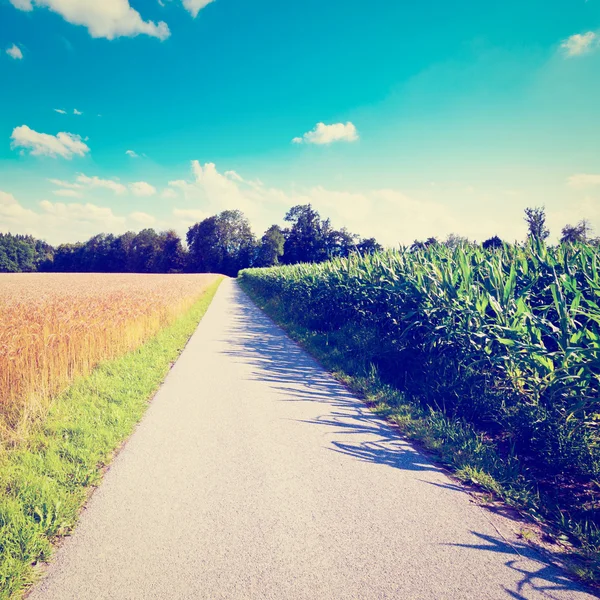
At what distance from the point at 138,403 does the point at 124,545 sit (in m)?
2.75

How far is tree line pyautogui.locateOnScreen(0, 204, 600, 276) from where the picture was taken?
85000 millimetres

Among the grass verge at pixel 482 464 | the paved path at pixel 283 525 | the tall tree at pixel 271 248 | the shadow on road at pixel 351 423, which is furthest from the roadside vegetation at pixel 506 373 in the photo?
the tall tree at pixel 271 248

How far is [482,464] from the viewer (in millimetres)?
3256

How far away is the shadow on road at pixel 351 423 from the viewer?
2.04 m

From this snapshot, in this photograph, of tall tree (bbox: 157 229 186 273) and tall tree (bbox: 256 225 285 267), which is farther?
tall tree (bbox: 157 229 186 273)

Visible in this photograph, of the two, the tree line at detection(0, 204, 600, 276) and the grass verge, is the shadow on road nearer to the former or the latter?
the grass verge

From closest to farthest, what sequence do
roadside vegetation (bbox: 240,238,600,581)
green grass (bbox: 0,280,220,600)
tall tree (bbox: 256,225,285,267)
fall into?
green grass (bbox: 0,280,220,600), roadside vegetation (bbox: 240,238,600,581), tall tree (bbox: 256,225,285,267)

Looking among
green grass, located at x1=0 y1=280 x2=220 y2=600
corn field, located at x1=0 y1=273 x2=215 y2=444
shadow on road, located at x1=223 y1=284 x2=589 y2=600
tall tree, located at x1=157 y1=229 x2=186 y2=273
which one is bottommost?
green grass, located at x1=0 y1=280 x2=220 y2=600

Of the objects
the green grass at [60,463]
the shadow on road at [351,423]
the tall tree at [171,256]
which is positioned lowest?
the green grass at [60,463]

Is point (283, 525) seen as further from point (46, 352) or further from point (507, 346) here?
point (46, 352)

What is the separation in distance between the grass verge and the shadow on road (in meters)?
0.18

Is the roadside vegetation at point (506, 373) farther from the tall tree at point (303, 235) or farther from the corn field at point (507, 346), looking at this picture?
the tall tree at point (303, 235)

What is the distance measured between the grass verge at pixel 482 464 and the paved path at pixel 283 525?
22cm

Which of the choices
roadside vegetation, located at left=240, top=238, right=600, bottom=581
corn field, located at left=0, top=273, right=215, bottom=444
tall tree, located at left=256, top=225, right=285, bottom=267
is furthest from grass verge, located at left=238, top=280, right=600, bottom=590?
tall tree, located at left=256, top=225, right=285, bottom=267
